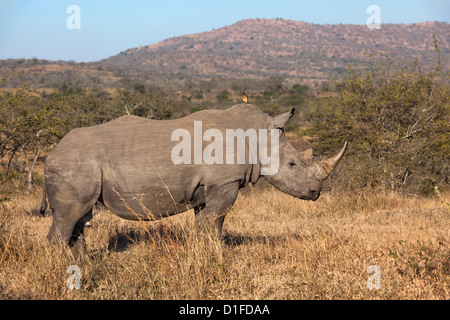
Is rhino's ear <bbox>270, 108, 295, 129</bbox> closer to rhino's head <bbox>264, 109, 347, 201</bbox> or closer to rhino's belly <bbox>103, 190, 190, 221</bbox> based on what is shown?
rhino's head <bbox>264, 109, 347, 201</bbox>

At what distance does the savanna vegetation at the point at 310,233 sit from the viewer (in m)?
4.59

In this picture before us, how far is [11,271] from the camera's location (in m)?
4.97

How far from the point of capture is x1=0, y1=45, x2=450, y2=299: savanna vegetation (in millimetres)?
4586

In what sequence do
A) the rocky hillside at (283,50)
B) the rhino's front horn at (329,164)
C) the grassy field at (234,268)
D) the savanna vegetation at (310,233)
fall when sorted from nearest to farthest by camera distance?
the grassy field at (234,268) < the savanna vegetation at (310,233) < the rhino's front horn at (329,164) < the rocky hillside at (283,50)

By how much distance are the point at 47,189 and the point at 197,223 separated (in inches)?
68.5

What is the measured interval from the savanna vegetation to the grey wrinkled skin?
0.33 m

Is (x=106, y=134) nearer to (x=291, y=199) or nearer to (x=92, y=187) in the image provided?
(x=92, y=187)

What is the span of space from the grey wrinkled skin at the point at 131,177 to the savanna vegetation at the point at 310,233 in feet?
1.09

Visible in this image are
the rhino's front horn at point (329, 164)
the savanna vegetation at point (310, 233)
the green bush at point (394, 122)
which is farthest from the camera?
Answer: the green bush at point (394, 122)

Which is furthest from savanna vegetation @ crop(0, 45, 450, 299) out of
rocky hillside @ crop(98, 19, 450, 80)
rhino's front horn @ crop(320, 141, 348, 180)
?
rocky hillside @ crop(98, 19, 450, 80)

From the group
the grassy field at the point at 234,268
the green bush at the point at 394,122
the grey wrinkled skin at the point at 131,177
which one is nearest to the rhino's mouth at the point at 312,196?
the grassy field at the point at 234,268

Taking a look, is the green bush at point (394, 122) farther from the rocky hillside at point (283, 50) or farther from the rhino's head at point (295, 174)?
the rocky hillside at point (283, 50)
